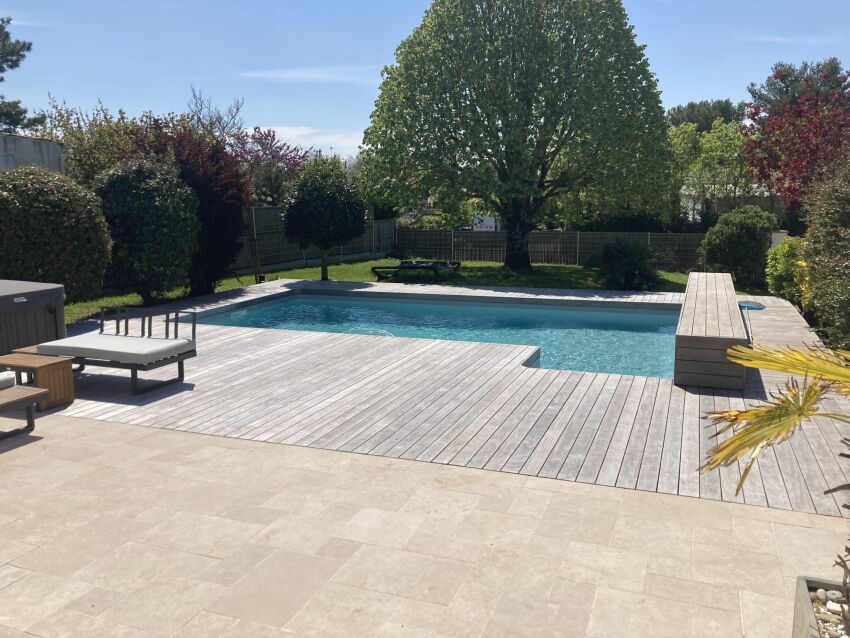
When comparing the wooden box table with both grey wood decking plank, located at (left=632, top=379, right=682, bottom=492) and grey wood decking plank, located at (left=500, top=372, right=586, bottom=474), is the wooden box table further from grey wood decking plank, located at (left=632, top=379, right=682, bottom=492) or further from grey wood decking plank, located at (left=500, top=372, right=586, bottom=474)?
grey wood decking plank, located at (left=632, top=379, right=682, bottom=492)

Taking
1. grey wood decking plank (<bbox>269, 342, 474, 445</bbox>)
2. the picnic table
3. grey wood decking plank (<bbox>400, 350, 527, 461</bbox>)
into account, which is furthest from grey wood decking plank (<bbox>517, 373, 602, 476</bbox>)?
the picnic table

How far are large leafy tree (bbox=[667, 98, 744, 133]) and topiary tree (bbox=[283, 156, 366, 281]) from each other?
3755 centimetres

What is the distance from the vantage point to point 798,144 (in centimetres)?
1948

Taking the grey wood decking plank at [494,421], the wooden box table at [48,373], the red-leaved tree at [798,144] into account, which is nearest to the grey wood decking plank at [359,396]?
the grey wood decking plank at [494,421]

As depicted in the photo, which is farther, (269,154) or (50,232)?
(269,154)

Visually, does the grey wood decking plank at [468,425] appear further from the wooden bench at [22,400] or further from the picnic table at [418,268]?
the picnic table at [418,268]

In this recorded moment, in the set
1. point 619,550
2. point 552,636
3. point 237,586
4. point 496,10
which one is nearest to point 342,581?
point 237,586

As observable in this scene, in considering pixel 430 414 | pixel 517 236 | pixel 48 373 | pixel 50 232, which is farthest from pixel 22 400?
pixel 517 236

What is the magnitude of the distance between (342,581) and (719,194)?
2765 centimetres

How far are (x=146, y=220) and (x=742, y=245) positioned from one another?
1487 centimetres

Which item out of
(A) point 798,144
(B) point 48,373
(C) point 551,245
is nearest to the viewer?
(B) point 48,373

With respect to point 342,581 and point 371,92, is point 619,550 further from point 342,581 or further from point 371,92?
point 371,92

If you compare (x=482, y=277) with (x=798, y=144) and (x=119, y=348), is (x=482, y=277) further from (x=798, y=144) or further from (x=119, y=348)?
(x=119, y=348)

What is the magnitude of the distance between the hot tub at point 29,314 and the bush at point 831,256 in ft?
32.1
